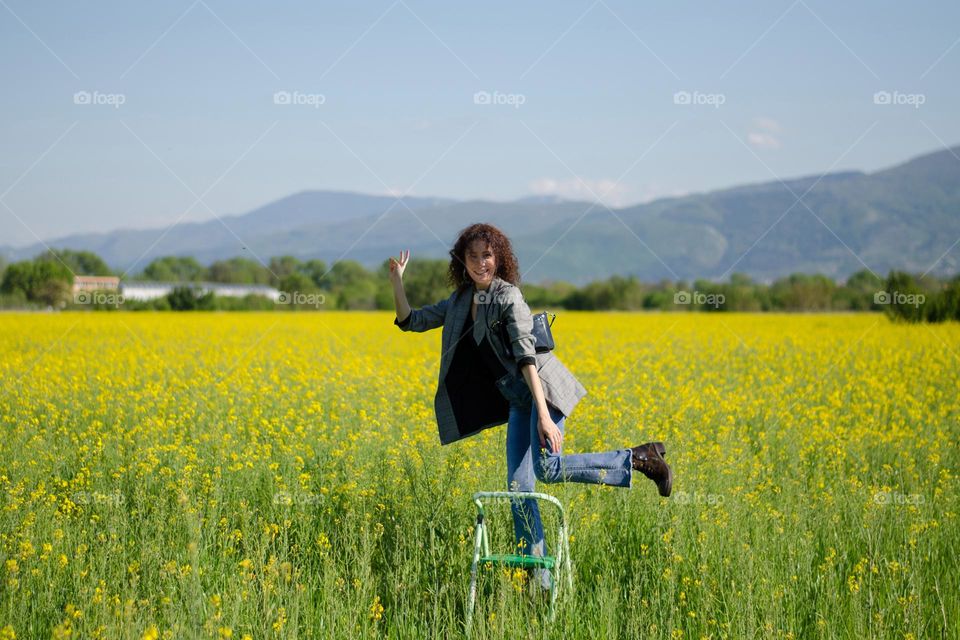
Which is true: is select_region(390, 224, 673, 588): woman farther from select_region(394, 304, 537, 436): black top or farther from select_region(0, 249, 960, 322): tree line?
select_region(0, 249, 960, 322): tree line

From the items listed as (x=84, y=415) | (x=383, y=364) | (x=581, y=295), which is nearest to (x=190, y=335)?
(x=383, y=364)

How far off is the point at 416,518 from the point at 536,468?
97 cm

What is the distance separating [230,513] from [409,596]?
5.23 ft

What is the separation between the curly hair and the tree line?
1880 centimetres

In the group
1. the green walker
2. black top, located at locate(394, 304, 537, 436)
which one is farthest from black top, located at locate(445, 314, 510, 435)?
the green walker

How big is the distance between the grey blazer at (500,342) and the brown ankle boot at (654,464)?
0.47 metres

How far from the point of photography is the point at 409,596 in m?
4.81

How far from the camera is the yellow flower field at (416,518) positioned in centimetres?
438

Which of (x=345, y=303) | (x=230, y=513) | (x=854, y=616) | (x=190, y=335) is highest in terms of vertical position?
(x=345, y=303)

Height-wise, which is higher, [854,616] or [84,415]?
[84,415]

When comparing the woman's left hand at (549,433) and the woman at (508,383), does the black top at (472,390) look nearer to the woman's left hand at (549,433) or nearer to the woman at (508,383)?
the woman at (508,383)

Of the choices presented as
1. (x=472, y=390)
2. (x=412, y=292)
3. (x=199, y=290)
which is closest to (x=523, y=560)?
(x=472, y=390)

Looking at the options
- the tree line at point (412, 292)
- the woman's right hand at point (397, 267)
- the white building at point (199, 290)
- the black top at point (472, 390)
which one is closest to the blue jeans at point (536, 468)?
the black top at point (472, 390)

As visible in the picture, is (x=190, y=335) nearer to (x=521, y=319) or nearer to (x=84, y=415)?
(x=84, y=415)
